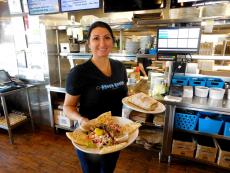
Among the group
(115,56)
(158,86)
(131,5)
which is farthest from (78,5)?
(158,86)

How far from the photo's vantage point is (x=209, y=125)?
194 cm

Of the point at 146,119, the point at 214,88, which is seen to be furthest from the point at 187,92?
the point at 146,119

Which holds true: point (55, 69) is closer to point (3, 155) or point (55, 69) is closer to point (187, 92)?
point (3, 155)

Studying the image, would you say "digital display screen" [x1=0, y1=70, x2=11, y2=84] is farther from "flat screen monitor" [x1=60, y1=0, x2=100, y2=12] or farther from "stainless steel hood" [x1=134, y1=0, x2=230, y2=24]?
"stainless steel hood" [x1=134, y1=0, x2=230, y2=24]

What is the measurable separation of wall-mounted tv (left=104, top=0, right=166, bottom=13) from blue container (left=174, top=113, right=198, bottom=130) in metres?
1.27

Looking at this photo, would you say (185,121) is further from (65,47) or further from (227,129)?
(65,47)

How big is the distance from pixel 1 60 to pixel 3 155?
65.9 inches

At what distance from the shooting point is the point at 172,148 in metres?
2.14

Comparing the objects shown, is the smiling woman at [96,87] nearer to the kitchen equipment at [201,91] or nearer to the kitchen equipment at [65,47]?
the kitchen equipment at [201,91]

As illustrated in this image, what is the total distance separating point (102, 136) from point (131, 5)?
1.64 m

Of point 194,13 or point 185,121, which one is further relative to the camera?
point 185,121

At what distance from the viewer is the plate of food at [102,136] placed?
109 cm

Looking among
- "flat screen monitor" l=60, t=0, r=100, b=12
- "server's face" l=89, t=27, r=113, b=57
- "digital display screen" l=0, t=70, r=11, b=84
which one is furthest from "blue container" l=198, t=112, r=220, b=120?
"digital display screen" l=0, t=70, r=11, b=84

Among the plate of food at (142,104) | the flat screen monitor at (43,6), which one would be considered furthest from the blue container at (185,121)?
the flat screen monitor at (43,6)
